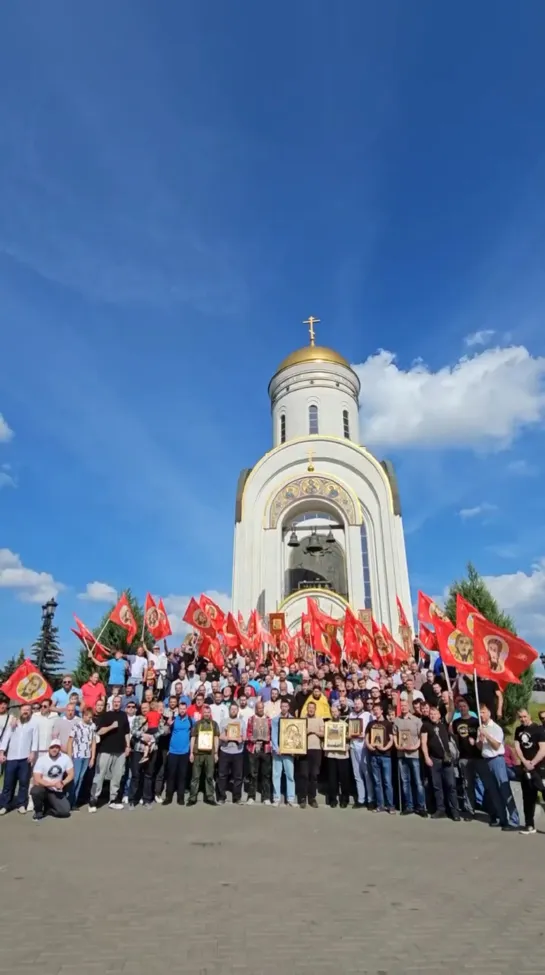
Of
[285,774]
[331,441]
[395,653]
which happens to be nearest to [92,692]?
[285,774]

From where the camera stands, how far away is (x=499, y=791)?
7578mm

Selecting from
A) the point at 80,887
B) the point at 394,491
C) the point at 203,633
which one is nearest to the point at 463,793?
the point at 80,887

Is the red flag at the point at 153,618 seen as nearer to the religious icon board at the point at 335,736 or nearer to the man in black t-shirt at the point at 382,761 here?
the religious icon board at the point at 335,736

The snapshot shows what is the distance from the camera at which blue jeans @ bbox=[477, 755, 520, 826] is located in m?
7.45

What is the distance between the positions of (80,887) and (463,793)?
5.85 m

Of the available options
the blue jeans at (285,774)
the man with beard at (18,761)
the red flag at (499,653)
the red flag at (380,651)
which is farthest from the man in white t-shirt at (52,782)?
the red flag at (380,651)

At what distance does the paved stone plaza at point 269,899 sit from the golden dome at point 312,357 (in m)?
25.1

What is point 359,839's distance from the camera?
22.0ft

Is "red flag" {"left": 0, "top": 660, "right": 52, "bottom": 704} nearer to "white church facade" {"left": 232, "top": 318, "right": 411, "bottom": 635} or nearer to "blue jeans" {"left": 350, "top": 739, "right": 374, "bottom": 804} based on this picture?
"blue jeans" {"left": 350, "top": 739, "right": 374, "bottom": 804}

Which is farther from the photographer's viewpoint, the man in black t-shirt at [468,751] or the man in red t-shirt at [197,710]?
the man in red t-shirt at [197,710]

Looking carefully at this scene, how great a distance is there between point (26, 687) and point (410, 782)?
6666 mm

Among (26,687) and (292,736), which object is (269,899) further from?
(26,687)

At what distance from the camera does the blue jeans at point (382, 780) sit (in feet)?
27.6

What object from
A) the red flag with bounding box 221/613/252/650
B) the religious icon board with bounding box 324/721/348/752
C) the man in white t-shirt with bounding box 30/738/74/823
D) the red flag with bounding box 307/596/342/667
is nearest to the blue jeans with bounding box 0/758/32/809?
the man in white t-shirt with bounding box 30/738/74/823
